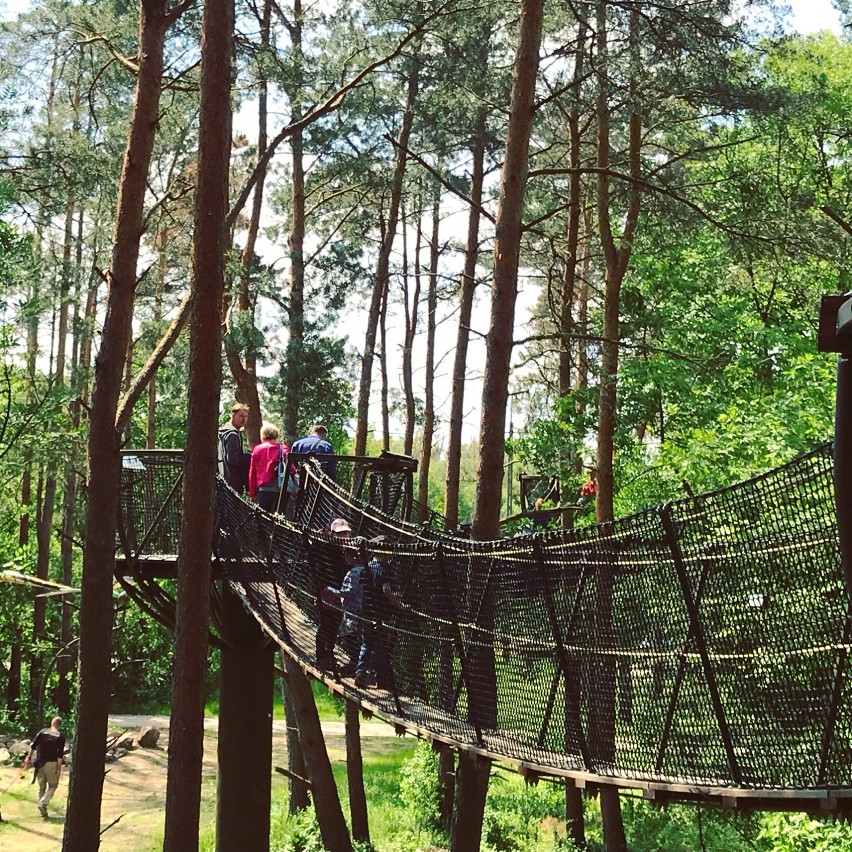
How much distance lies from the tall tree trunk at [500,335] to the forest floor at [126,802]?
6525mm

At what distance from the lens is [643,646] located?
485 cm

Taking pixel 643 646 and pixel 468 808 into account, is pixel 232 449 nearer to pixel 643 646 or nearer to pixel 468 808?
pixel 468 808

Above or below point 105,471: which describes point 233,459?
above

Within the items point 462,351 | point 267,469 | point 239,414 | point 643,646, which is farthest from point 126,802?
point 643,646

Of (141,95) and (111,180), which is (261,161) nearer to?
(141,95)

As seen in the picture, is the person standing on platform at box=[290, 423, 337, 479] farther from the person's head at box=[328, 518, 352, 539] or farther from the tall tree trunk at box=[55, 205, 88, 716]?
the tall tree trunk at box=[55, 205, 88, 716]

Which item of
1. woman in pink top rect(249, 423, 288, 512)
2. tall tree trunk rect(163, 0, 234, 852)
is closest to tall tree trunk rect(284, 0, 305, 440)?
woman in pink top rect(249, 423, 288, 512)

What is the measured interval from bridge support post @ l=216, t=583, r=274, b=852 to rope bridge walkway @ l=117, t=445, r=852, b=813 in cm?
226

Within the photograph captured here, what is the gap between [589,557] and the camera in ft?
16.0

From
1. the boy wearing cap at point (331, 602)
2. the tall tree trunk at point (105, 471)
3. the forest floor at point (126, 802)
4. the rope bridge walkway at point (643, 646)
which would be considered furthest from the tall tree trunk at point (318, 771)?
the rope bridge walkway at point (643, 646)

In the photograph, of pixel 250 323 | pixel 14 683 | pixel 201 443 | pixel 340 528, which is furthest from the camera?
pixel 14 683

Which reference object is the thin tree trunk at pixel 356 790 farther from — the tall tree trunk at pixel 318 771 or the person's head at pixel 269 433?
the person's head at pixel 269 433

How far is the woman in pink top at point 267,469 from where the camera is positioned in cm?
872

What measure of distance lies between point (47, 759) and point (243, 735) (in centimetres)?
737
